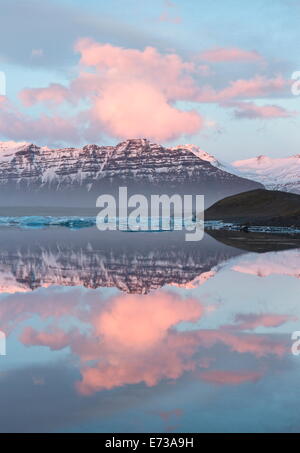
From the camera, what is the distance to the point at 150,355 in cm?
1138

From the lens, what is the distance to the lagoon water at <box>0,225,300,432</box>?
27.5 ft

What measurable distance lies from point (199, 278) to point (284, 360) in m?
12.7

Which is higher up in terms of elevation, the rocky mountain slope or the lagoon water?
the rocky mountain slope

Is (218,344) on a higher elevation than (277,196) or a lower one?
lower

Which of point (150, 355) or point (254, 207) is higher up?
point (254, 207)

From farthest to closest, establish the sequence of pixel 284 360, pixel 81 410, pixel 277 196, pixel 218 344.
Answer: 1. pixel 277 196
2. pixel 218 344
3. pixel 284 360
4. pixel 81 410

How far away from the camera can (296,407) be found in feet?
28.2

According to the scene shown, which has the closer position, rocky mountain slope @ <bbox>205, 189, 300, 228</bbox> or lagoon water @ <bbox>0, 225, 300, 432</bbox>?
lagoon water @ <bbox>0, 225, 300, 432</bbox>

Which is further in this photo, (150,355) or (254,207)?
(254,207)

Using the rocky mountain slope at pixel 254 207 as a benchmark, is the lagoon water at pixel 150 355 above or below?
below

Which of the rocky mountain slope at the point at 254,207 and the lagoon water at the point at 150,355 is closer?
the lagoon water at the point at 150,355

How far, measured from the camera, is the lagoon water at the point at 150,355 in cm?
838
